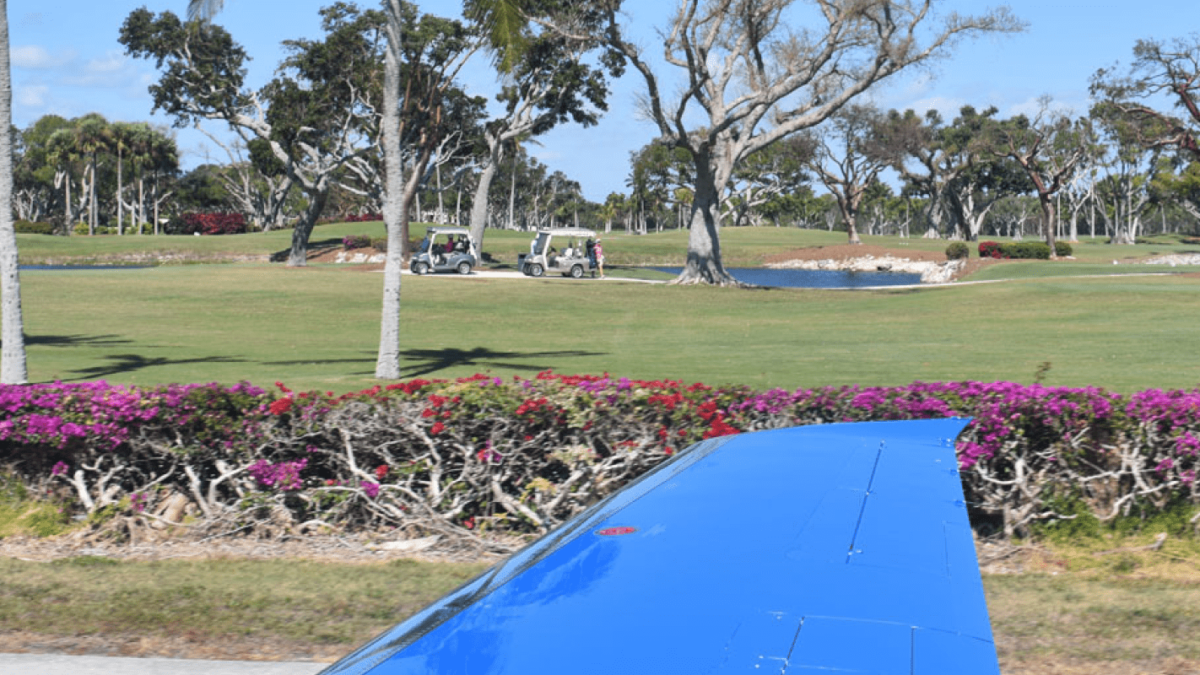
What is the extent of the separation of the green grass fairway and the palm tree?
1726 mm

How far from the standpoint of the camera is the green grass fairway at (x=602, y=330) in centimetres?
1525

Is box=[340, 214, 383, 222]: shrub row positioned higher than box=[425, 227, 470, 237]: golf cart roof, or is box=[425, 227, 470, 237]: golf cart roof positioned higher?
box=[340, 214, 383, 222]: shrub row

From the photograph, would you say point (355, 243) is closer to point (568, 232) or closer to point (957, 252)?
point (568, 232)

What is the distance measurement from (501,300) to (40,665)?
27.0 m

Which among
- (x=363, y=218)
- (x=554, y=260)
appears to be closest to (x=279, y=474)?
(x=554, y=260)

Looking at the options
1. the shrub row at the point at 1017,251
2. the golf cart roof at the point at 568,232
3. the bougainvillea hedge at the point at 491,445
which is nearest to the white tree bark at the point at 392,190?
the bougainvillea hedge at the point at 491,445

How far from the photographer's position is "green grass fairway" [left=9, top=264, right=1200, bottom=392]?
15250mm

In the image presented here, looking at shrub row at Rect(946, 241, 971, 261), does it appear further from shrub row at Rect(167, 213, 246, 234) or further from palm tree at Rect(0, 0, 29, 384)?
shrub row at Rect(167, 213, 246, 234)

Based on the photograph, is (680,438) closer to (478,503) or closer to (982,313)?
(478,503)

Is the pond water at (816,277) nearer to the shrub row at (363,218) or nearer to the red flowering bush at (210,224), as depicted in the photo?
the red flowering bush at (210,224)

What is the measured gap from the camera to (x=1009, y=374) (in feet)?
46.0

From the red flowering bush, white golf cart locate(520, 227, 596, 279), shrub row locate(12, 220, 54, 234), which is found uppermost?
the red flowering bush

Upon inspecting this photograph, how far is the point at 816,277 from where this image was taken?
56.5m

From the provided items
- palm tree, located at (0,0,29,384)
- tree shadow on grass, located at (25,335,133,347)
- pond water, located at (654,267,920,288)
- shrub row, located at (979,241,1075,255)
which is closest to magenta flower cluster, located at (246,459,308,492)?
palm tree, located at (0,0,29,384)
